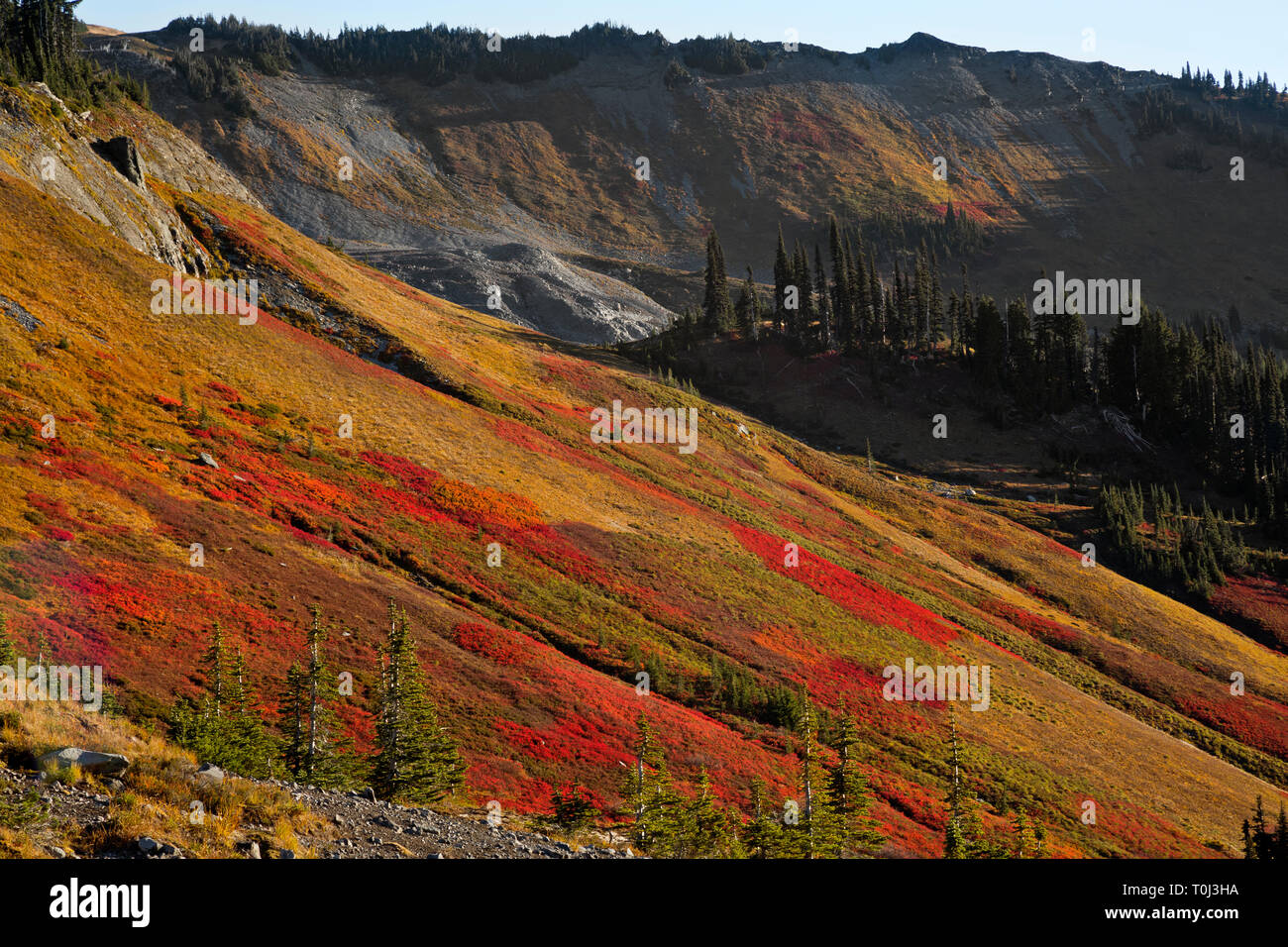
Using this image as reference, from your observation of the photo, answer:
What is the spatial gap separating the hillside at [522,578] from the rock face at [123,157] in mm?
3589

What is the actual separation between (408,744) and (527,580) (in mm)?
20805

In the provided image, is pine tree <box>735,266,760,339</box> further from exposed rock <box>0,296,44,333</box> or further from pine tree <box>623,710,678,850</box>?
pine tree <box>623,710,678,850</box>

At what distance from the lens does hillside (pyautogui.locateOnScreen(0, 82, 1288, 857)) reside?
31.5 meters

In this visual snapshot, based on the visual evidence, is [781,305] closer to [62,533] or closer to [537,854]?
[62,533]

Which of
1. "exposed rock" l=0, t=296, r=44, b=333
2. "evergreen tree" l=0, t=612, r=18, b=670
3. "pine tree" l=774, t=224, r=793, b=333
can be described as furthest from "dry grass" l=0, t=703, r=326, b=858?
"pine tree" l=774, t=224, r=793, b=333

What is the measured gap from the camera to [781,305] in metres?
134

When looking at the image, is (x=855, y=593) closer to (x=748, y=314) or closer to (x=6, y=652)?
(x=6, y=652)

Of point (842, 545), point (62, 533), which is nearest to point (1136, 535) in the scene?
point (842, 545)

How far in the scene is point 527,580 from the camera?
44438 millimetres

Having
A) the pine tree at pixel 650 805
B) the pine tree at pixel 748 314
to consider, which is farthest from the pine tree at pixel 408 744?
the pine tree at pixel 748 314

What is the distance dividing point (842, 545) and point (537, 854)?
174ft

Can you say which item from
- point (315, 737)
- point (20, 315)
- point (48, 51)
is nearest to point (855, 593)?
point (315, 737)

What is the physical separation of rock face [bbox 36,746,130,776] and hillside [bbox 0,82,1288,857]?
343 inches

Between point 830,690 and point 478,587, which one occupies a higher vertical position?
point 478,587
